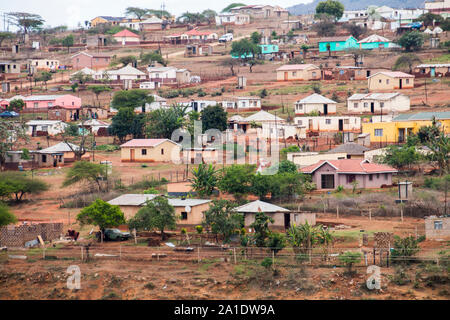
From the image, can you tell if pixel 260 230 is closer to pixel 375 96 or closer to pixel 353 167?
pixel 353 167

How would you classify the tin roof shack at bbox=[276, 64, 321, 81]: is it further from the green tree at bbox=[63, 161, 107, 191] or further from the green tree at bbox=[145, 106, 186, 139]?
the green tree at bbox=[63, 161, 107, 191]

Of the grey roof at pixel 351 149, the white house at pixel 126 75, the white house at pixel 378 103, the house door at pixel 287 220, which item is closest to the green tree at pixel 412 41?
the white house at pixel 378 103

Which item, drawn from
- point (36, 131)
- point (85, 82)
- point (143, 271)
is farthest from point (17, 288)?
point (85, 82)

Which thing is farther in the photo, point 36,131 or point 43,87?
point 43,87

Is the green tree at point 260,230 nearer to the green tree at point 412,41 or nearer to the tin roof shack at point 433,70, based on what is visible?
the tin roof shack at point 433,70

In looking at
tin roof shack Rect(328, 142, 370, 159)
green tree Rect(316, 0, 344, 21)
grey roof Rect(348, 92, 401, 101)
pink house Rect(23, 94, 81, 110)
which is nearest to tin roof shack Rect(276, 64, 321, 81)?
grey roof Rect(348, 92, 401, 101)

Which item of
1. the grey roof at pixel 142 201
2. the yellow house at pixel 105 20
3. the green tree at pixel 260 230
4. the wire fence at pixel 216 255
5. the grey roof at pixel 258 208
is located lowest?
the wire fence at pixel 216 255

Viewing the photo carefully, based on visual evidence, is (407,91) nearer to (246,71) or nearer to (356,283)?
(246,71)
